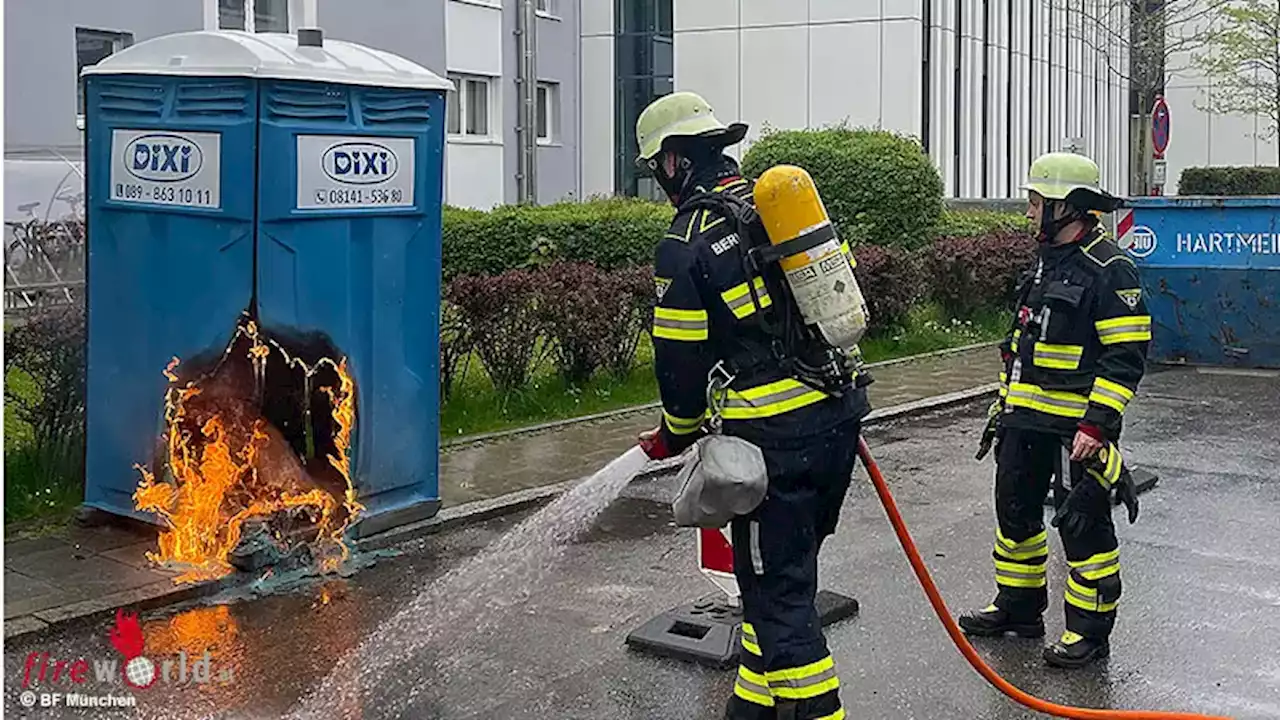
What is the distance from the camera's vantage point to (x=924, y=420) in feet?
36.7

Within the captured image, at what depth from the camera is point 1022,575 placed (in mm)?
5797

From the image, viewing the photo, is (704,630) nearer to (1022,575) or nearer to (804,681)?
(1022,575)

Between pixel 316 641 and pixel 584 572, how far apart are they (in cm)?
148

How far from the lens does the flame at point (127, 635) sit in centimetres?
565

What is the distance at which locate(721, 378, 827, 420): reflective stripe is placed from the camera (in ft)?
14.1

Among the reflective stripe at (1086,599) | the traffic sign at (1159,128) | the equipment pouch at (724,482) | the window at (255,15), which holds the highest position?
the window at (255,15)

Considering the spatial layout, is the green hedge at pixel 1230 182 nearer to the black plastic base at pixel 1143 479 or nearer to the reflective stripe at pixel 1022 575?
the black plastic base at pixel 1143 479

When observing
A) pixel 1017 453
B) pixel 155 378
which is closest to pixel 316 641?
pixel 155 378

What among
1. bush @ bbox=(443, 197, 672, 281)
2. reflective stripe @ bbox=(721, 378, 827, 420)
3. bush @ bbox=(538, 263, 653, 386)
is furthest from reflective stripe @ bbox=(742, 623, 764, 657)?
bush @ bbox=(443, 197, 672, 281)

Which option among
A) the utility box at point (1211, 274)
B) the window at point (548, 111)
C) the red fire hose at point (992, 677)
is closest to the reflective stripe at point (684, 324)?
the red fire hose at point (992, 677)

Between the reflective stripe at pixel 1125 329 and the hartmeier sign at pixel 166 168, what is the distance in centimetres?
390

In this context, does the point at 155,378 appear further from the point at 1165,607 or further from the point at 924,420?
the point at 924,420

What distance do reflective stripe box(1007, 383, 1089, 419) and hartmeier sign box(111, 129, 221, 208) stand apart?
3631 millimetres

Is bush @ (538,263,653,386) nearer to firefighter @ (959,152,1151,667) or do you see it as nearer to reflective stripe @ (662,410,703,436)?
firefighter @ (959,152,1151,667)
